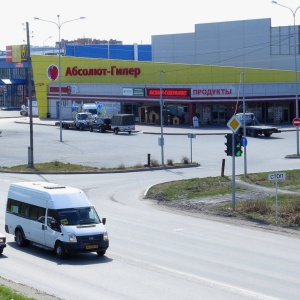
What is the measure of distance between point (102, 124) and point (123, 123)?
371cm

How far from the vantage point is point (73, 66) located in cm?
10050

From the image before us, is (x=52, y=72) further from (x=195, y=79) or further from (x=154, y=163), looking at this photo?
(x=154, y=163)

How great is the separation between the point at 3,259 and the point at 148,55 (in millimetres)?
123750

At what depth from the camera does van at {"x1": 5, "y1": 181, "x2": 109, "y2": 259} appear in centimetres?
2248

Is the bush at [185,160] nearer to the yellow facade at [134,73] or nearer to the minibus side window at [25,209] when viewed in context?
the yellow facade at [134,73]

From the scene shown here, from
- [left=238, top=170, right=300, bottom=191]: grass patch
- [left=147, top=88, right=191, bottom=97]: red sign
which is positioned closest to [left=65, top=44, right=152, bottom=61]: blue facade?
[left=147, top=88, right=191, bottom=97]: red sign

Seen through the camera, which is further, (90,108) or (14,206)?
(90,108)

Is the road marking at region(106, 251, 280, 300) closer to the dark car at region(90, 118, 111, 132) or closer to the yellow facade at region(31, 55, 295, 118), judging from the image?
the dark car at region(90, 118, 111, 132)

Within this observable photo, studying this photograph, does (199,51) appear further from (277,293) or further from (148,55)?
(277,293)

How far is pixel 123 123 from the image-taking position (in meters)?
80.8

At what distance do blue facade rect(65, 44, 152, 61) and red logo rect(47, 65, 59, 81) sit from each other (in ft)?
118

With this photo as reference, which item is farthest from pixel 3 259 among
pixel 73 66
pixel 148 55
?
pixel 148 55

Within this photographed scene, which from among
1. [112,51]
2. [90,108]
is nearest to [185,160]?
[90,108]

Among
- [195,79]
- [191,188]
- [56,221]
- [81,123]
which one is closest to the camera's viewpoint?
[56,221]
